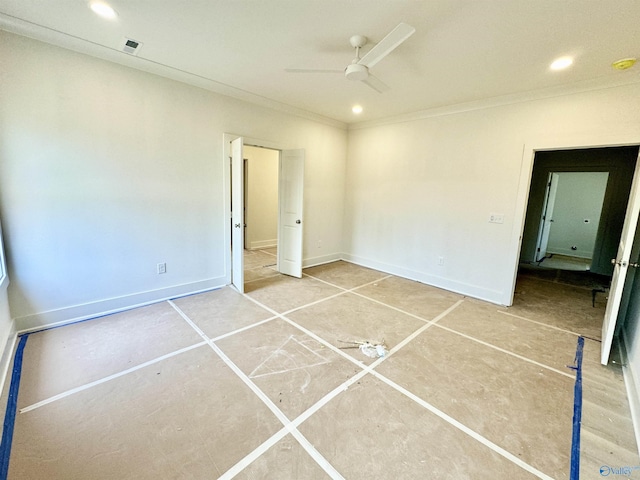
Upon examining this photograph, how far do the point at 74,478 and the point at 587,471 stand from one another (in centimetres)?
268

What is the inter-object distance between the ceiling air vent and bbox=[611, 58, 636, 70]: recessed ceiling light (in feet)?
14.6

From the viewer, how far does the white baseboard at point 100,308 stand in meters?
2.67

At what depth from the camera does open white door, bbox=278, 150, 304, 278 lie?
4371 millimetres

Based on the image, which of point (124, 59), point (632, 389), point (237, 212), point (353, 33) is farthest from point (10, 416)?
point (632, 389)

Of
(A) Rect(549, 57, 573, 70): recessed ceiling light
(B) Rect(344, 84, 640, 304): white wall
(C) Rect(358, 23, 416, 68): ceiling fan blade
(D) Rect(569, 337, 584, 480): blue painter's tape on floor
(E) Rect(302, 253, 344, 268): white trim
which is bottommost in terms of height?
(D) Rect(569, 337, 584, 480): blue painter's tape on floor

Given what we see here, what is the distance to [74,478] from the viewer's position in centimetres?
135

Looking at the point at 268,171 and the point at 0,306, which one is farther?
the point at 268,171

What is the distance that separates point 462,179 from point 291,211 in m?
2.68

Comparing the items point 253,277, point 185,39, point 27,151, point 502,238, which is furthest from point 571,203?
point 27,151

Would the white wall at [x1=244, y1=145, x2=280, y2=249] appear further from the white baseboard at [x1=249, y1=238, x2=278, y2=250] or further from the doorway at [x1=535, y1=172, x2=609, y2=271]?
the doorway at [x1=535, y1=172, x2=609, y2=271]

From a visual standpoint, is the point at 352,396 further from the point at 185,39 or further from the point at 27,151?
the point at 27,151
